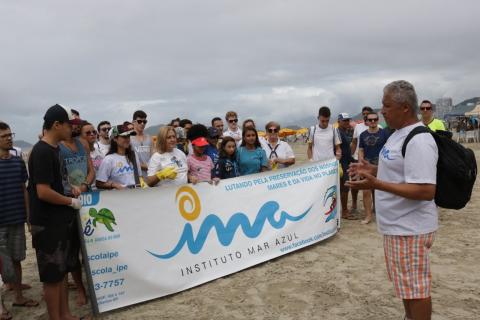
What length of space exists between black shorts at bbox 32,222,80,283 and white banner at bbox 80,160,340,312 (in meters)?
0.40

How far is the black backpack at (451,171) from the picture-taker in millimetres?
2521

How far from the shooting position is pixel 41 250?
3557 millimetres

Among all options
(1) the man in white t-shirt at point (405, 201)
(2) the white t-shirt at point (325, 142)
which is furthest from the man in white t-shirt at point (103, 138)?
(1) the man in white t-shirt at point (405, 201)

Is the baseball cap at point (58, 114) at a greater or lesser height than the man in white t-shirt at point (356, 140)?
greater

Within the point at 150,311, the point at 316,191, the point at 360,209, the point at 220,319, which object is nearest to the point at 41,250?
the point at 150,311

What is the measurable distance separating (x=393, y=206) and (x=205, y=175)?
122 inches

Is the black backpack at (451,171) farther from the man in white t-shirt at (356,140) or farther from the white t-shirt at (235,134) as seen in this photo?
the white t-shirt at (235,134)

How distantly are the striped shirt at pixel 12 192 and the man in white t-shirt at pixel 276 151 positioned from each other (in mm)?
3773

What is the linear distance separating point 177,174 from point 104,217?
1.08m

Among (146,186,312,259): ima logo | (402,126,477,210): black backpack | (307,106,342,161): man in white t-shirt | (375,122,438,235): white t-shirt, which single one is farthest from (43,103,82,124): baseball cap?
(307,106,342,161): man in white t-shirt

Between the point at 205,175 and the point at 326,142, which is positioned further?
the point at 326,142

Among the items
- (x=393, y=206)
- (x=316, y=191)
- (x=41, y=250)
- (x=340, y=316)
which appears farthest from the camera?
(x=316, y=191)

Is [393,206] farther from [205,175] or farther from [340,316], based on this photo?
[205,175]

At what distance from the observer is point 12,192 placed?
170 inches
